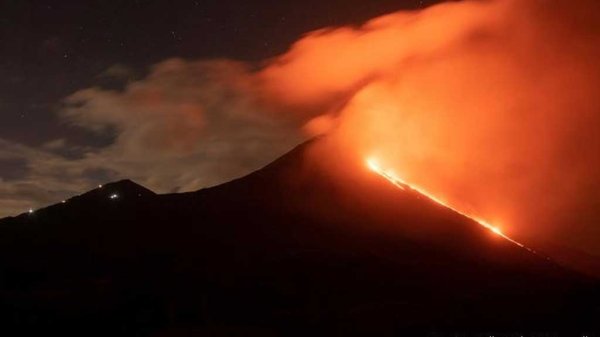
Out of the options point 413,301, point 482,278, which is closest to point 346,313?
point 413,301

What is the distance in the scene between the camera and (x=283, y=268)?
179ft

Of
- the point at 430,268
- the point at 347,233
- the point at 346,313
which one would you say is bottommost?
the point at 346,313

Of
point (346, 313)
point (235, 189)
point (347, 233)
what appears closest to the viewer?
point (346, 313)

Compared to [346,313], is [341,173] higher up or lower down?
higher up

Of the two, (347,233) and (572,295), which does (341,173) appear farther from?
(572,295)

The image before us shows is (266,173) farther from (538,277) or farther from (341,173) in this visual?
(538,277)

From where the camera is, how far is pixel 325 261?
56.7 m

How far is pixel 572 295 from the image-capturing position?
5366 cm

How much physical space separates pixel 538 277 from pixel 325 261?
838 inches

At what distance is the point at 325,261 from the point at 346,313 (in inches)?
639

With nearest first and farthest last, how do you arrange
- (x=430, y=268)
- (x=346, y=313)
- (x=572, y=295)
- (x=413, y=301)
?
1. (x=346, y=313)
2. (x=413, y=301)
3. (x=572, y=295)
4. (x=430, y=268)

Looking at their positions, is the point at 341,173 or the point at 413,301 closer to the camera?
the point at 413,301

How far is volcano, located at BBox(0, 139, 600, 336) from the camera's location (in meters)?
40.3

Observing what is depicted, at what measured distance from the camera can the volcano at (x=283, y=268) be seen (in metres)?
40.3
